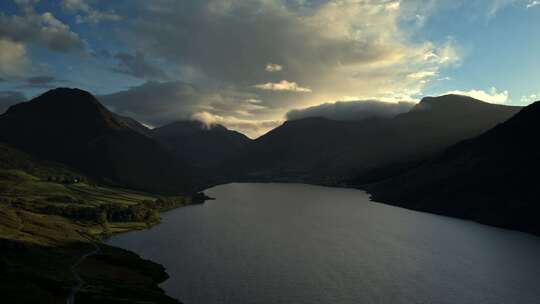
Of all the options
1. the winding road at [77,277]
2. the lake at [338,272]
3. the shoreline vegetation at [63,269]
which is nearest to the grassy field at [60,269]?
the shoreline vegetation at [63,269]

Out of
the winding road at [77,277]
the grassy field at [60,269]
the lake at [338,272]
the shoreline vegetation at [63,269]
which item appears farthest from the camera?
the lake at [338,272]

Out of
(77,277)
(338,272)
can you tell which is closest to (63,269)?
(77,277)

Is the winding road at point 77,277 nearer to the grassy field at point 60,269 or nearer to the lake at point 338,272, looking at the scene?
the grassy field at point 60,269

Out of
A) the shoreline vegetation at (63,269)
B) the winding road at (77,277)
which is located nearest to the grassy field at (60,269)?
the shoreline vegetation at (63,269)

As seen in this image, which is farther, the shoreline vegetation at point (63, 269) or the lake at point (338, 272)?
the lake at point (338, 272)

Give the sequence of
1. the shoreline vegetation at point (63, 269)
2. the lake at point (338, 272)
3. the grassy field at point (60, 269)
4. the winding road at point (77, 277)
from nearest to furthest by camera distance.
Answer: the winding road at point (77, 277)
the grassy field at point (60, 269)
the shoreline vegetation at point (63, 269)
the lake at point (338, 272)

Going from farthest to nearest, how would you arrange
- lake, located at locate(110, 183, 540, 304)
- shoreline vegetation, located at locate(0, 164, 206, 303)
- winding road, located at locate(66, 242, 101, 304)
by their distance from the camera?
lake, located at locate(110, 183, 540, 304), shoreline vegetation, located at locate(0, 164, 206, 303), winding road, located at locate(66, 242, 101, 304)

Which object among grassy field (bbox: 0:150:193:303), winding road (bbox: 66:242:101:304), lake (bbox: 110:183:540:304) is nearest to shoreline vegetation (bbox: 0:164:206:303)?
grassy field (bbox: 0:150:193:303)

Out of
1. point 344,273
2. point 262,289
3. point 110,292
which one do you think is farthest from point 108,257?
point 344,273

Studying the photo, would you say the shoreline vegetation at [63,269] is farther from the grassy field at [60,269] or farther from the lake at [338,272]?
the lake at [338,272]

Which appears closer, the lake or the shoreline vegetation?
the shoreline vegetation

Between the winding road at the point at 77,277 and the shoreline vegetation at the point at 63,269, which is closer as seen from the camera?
the winding road at the point at 77,277

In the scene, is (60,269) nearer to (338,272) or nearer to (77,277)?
→ (77,277)

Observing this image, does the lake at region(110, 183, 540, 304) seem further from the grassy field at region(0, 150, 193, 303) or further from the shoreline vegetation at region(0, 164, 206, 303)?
the grassy field at region(0, 150, 193, 303)
